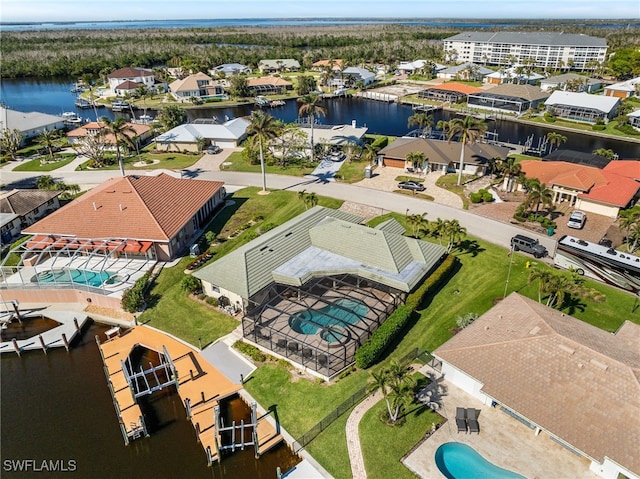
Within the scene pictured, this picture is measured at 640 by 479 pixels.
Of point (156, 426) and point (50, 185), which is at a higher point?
point (50, 185)

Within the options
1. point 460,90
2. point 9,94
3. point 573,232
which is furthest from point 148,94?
point 573,232

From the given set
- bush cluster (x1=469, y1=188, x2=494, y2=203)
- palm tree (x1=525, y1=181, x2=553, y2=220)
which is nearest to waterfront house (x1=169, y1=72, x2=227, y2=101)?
bush cluster (x1=469, y1=188, x2=494, y2=203)

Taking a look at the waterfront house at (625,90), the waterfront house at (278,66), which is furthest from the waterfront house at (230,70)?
the waterfront house at (625,90)

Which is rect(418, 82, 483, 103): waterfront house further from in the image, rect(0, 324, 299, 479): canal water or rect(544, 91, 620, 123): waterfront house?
rect(0, 324, 299, 479): canal water

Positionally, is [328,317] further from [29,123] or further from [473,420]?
[29,123]

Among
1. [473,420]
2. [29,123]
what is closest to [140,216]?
[473,420]

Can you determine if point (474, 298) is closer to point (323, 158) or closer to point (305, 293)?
point (305, 293)

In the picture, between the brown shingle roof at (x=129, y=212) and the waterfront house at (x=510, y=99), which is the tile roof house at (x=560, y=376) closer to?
the brown shingle roof at (x=129, y=212)
